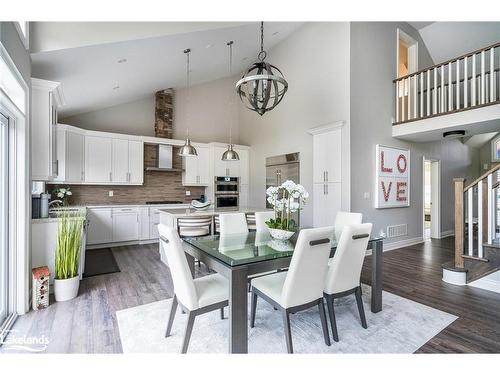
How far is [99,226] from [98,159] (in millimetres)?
1350

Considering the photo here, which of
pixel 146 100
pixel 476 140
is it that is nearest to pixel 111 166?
pixel 146 100

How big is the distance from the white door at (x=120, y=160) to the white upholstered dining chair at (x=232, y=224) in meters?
3.48

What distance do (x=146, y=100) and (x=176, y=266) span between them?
17.8ft

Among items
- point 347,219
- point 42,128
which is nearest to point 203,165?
point 42,128

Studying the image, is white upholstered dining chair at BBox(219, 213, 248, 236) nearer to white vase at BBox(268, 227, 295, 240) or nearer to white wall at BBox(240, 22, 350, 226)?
white vase at BBox(268, 227, 295, 240)

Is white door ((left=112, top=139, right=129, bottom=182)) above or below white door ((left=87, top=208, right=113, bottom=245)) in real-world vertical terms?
above

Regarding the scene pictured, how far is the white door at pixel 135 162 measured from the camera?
18.1 ft

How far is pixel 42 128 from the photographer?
109 inches

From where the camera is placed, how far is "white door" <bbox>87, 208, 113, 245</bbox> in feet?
16.2

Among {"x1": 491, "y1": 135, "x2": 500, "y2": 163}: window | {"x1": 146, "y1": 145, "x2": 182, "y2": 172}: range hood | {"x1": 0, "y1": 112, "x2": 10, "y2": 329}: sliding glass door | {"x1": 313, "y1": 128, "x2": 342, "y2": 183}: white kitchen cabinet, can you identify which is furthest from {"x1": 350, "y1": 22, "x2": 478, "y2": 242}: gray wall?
{"x1": 0, "y1": 112, "x2": 10, "y2": 329}: sliding glass door

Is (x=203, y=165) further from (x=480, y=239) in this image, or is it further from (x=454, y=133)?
(x=480, y=239)

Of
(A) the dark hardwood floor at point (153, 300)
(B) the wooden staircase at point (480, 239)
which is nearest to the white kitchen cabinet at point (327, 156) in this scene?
(A) the dark hardwood floor at point (153, 300)
